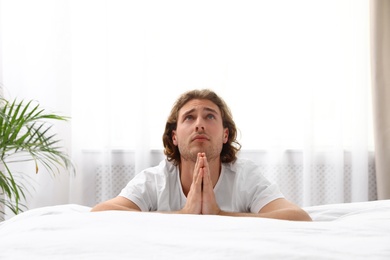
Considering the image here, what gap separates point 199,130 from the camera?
2.08 meters

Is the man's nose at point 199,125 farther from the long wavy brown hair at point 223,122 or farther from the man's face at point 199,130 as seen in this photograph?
the long wavy brown hair at point 223,122

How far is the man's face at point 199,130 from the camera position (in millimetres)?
2080

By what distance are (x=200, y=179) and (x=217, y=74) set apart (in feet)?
4.50

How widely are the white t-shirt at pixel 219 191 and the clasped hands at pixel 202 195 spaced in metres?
0.13

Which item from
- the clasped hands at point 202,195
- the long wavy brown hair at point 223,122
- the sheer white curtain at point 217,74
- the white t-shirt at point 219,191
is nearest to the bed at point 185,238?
the clasped hands at point 202,195

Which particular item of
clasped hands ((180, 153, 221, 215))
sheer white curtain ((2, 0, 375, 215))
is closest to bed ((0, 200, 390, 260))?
clasped hands ((180, 153, 221, 215))

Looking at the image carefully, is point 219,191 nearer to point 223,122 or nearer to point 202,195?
point 202,195

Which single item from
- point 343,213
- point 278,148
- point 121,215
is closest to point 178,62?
point 278,148

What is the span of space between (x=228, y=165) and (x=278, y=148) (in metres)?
1.09

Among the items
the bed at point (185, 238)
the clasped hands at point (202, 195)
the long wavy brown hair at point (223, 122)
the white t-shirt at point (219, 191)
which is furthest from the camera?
the long wavy brown hair at point (223, 122)

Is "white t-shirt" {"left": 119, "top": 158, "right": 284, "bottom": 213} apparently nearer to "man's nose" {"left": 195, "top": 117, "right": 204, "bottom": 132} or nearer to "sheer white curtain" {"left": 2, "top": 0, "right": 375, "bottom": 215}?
"man's nose" {"left": 195, "top": 117, "right": 204, "bottom": 132}

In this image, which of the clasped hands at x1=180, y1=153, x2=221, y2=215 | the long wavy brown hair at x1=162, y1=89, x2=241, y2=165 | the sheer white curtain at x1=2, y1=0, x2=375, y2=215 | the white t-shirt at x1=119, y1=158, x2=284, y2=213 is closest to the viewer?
the clasped hands at x1=180, y1=153, x2=221, y2=215

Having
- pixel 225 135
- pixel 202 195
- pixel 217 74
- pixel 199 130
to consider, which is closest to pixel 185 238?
pixel 202 195

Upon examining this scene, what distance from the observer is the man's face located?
2080mm
